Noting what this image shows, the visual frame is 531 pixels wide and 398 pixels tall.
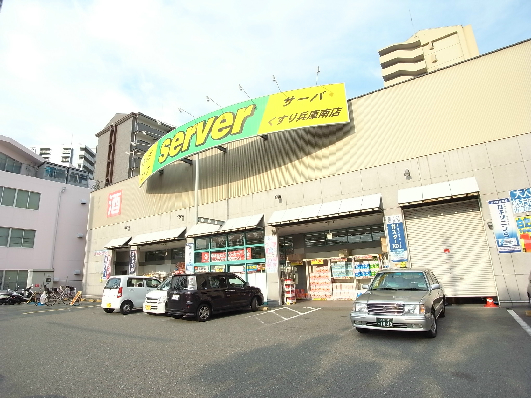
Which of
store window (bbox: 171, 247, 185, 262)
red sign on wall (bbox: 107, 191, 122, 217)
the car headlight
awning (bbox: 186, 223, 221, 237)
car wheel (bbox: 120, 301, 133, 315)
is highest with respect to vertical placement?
red sign on wall (bbox: 107, 191, 122, 217)

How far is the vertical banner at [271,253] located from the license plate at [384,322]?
9.41 m

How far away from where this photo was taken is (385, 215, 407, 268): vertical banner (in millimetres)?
13203

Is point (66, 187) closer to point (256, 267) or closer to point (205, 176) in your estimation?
point (205, 176)

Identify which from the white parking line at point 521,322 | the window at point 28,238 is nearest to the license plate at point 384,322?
the white parking line at point 521,322

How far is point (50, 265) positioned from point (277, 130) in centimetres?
2925

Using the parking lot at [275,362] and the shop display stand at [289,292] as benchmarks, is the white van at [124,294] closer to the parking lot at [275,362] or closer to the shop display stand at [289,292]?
the parking lot at [275,362]

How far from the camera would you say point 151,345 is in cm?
733

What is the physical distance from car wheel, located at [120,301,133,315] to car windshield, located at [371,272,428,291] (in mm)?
11509

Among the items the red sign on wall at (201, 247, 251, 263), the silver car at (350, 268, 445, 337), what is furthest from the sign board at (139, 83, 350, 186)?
the silver car at (350, 268, 445, 337)

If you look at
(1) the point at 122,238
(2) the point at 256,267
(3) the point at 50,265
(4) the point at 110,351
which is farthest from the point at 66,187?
(4) the point at 110,351

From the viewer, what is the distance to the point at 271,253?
16266mm

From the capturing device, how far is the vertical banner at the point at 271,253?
16.1m

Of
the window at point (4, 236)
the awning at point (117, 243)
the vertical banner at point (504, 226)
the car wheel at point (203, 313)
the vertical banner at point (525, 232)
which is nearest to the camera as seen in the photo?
the vertical banner at point (525, 232)

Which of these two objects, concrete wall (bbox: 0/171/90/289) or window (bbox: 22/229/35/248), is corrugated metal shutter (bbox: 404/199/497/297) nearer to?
concrete wall (bbox: 0/171/90/289)
